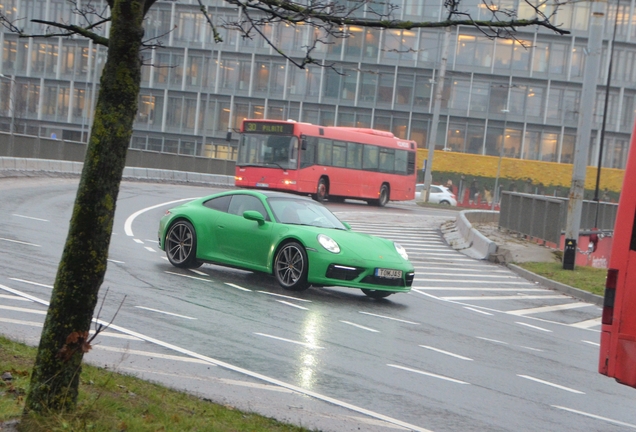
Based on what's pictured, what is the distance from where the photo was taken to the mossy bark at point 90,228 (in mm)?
4918

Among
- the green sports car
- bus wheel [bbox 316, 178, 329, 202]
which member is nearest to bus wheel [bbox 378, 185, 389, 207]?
bus wheel [bbox 316, 178, 329, 202]

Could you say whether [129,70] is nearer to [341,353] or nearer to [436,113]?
[341,353]

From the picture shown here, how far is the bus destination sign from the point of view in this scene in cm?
3703

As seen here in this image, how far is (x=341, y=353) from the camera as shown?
9102 mm

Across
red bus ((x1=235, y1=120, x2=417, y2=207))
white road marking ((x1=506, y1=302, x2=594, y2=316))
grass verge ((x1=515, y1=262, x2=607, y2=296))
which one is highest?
red bus ((x1=235, y1=120, x2=417, y2=207))

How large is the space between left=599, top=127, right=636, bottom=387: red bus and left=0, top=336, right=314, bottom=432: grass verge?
Answer: 7.01 ft

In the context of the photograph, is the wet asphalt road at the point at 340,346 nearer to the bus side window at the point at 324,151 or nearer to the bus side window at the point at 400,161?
the bus side window at the point at 324,151

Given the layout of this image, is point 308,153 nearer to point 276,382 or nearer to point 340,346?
point 340,346

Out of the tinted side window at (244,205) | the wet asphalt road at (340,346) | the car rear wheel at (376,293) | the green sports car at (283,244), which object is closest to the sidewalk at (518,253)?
the wet asphalt road at (340,346)

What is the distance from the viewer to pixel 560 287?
64.8ft

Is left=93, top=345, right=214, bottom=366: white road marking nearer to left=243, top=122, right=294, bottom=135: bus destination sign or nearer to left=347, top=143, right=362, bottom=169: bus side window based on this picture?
left=243, top=122, right=294, bottom=135: bus destination sign

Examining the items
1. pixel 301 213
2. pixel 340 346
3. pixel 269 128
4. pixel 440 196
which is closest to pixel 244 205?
pixel 301 213

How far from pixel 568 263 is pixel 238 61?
5426 centimetres

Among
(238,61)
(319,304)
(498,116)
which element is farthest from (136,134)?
(319,304)
